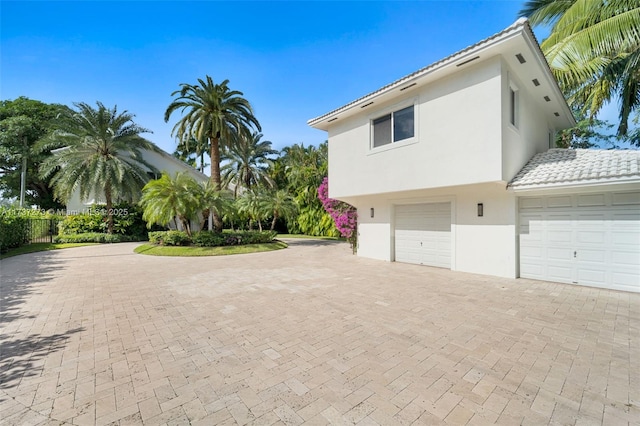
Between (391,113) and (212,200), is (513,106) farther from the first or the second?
(212,200)

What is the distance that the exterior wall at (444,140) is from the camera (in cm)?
789

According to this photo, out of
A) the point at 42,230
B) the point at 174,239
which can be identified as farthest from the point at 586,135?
the point at 42,230

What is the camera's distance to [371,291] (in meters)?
7.43

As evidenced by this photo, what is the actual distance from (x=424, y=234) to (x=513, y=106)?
5277 mm

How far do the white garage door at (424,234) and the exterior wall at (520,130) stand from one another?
8.48 feet

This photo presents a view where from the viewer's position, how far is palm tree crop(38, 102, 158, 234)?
795 inches

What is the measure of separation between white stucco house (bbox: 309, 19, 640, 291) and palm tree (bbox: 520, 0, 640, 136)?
1517 millimetres

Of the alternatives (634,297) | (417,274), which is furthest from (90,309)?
(634,297)

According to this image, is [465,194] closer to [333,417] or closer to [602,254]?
[602,254]

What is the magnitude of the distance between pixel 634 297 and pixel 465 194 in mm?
4793

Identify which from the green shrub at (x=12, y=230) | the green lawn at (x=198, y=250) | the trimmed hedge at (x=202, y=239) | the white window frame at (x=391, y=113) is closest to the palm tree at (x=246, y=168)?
the trimmed hedge at (x=202, y=239)

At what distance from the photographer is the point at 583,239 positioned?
7.75 meters

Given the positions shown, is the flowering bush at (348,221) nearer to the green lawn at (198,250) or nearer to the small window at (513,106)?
the green lawn at (198,250)

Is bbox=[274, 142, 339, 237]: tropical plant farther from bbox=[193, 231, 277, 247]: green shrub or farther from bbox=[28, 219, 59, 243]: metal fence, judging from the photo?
bbox=[28, 219, 59, 243]: metal fence
